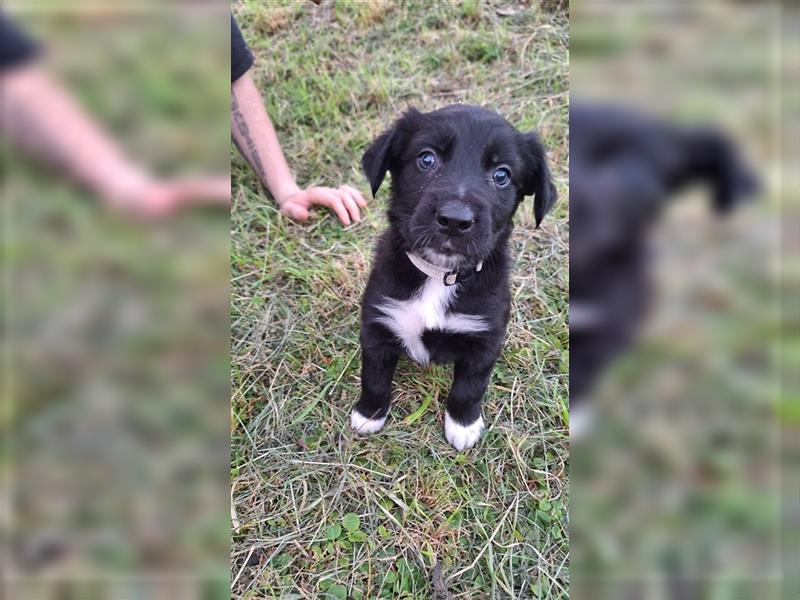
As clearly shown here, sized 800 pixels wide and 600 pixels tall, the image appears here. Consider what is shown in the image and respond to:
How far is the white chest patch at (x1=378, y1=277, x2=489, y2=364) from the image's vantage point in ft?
6.29

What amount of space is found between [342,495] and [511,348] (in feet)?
3.20

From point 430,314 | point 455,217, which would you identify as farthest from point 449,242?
point 430,314

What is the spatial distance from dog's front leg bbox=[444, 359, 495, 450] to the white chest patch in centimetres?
18

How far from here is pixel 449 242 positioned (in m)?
1.67

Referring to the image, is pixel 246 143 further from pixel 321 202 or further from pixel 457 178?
pixel 457 178

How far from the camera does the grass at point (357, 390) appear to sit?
201 cm
